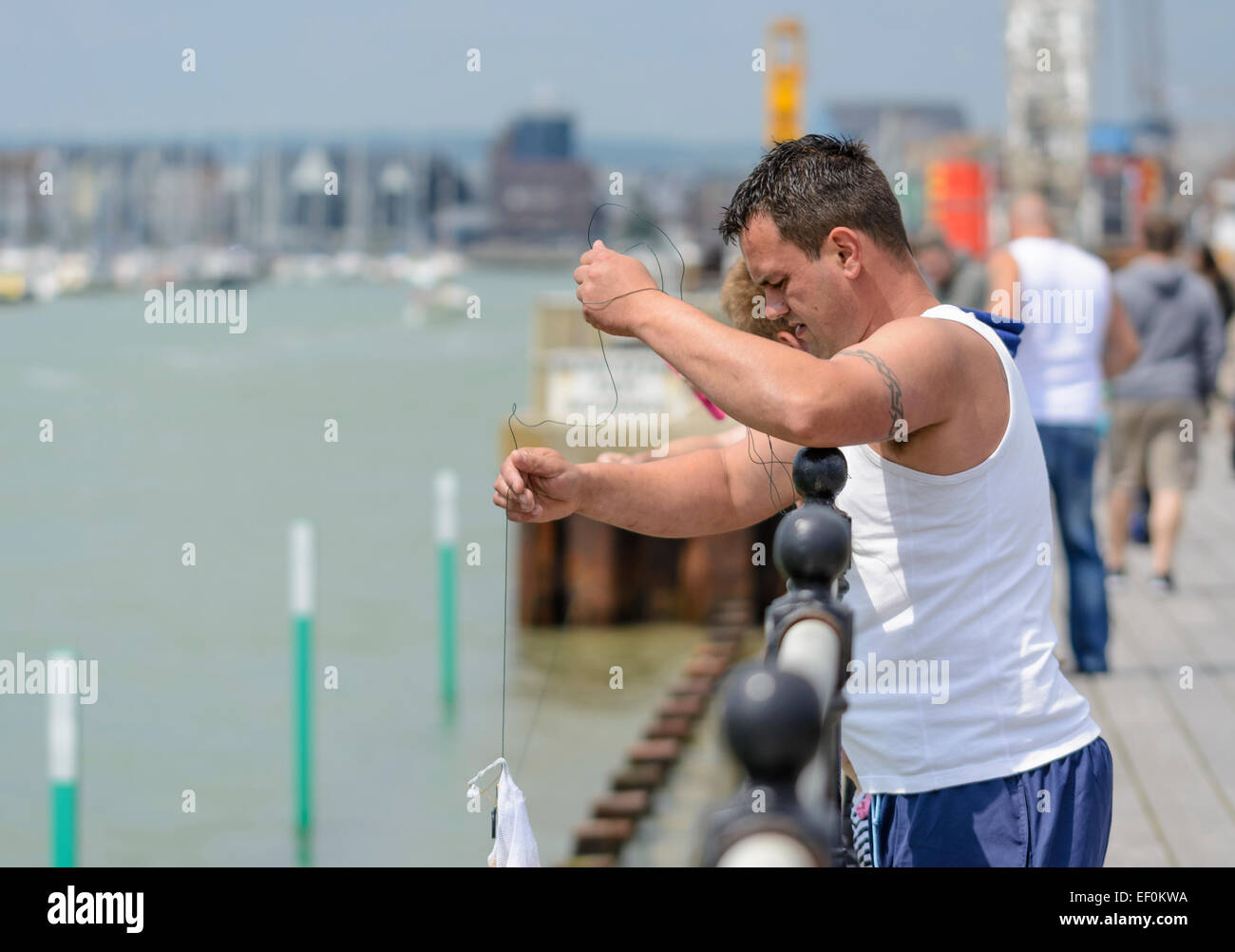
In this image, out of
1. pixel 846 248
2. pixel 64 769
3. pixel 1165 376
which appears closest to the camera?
pixel 846 248

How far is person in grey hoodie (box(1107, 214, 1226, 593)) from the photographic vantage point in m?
8.61

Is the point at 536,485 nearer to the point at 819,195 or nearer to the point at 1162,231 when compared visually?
the point at 819,195

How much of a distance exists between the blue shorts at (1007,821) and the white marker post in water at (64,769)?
4641mm

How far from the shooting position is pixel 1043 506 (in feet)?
7.55

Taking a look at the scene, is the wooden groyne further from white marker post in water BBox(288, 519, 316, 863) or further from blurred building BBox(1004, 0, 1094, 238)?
blurred building BBox(1004, 0, 1094, 238)

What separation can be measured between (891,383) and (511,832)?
2.61ft

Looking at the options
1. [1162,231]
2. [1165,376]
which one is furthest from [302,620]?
[1162,231]

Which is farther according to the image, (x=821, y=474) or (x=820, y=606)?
(x=821, y=474)

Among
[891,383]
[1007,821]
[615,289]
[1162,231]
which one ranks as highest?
[1162,231]

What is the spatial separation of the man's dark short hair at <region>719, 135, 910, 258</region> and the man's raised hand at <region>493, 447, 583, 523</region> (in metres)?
0.45

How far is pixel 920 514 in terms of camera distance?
220cm

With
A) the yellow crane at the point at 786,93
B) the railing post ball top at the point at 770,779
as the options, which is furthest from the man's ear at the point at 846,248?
the yellow crane at the point at 786,93

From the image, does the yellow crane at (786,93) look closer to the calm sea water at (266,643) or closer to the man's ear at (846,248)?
the calm sea water at (266,643)

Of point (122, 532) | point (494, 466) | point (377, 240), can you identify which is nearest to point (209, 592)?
point (122, 532)
